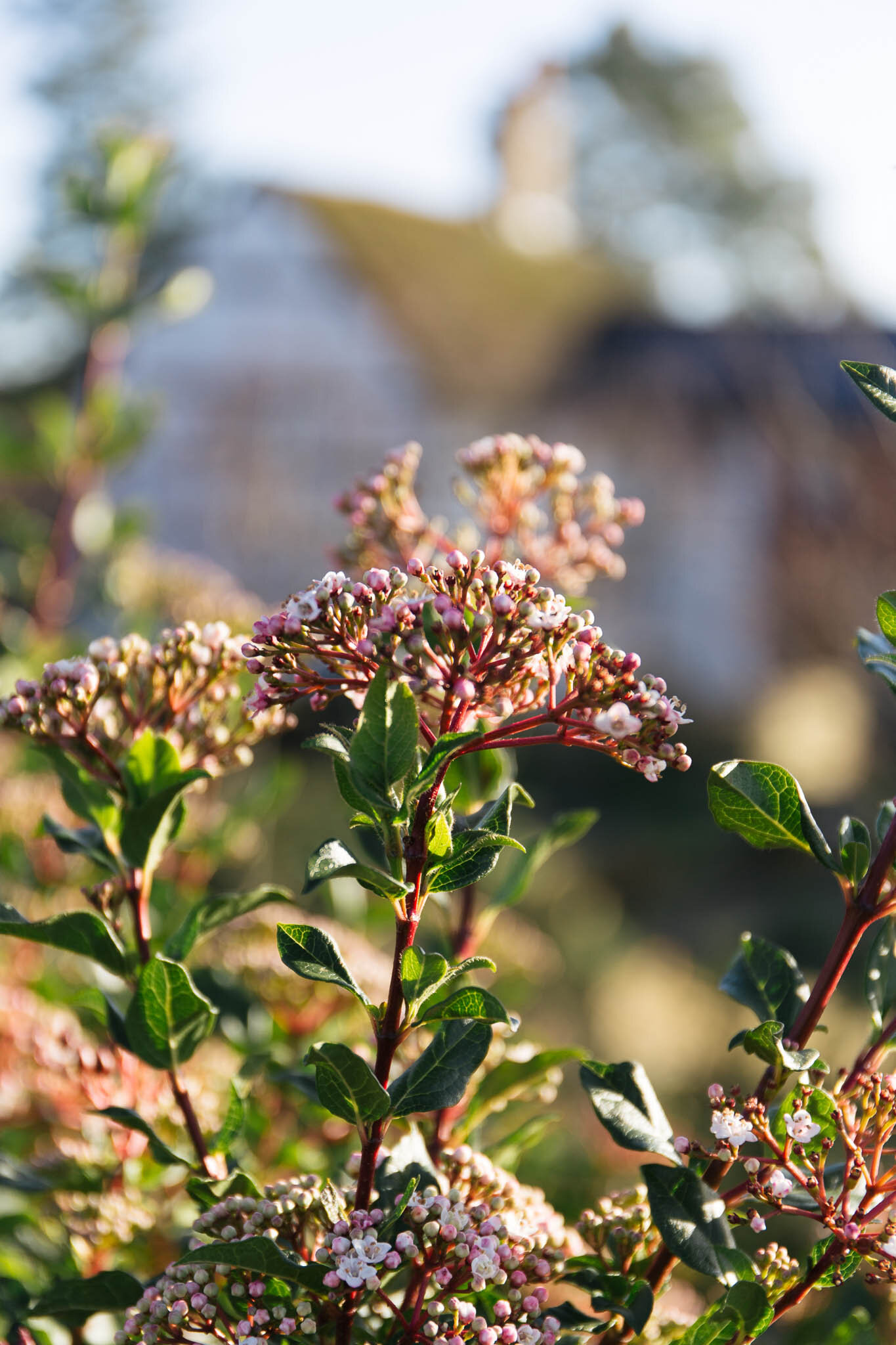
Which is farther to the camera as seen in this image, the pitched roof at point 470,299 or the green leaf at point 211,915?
the pitched roof at point 470,299

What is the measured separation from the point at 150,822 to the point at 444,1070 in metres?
0.28

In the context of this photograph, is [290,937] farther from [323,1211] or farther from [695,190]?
[695,190]

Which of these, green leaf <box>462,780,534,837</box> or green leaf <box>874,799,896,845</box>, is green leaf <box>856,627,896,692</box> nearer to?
green leaf <box>874,799,896,845</box>

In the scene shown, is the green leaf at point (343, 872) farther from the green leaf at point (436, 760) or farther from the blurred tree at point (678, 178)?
the blurred tree at point (678, 178)

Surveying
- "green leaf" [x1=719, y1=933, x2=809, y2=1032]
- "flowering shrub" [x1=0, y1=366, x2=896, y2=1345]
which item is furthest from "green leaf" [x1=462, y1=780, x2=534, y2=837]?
"green leaf" [x1=719, y1=933, x2=809, y2=1032]

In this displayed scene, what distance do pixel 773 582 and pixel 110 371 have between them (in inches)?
357

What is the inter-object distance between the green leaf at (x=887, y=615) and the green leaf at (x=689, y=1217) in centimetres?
37

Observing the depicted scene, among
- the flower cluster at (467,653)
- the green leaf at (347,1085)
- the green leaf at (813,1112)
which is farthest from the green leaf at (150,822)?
A: the green leaf at (813,1112)

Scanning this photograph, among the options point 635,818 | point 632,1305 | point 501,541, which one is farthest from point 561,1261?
point 635,818

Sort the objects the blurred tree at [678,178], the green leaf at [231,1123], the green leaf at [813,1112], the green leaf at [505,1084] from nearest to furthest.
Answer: the green leaf at [813,1112] → the green leaf at [231,1123] → the green leaf at [505,1084] → the blurred tree at [678,178]

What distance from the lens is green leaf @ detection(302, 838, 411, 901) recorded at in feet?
1.90

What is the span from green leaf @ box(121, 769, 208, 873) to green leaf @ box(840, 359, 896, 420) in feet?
1.69

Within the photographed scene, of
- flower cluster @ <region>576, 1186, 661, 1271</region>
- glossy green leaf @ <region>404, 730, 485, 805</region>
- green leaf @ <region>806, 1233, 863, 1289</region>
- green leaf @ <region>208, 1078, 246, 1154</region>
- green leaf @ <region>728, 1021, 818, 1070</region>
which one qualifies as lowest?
green leaf @ <region>208, 1078, 246, 1154</region>

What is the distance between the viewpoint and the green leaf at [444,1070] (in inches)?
26.6
